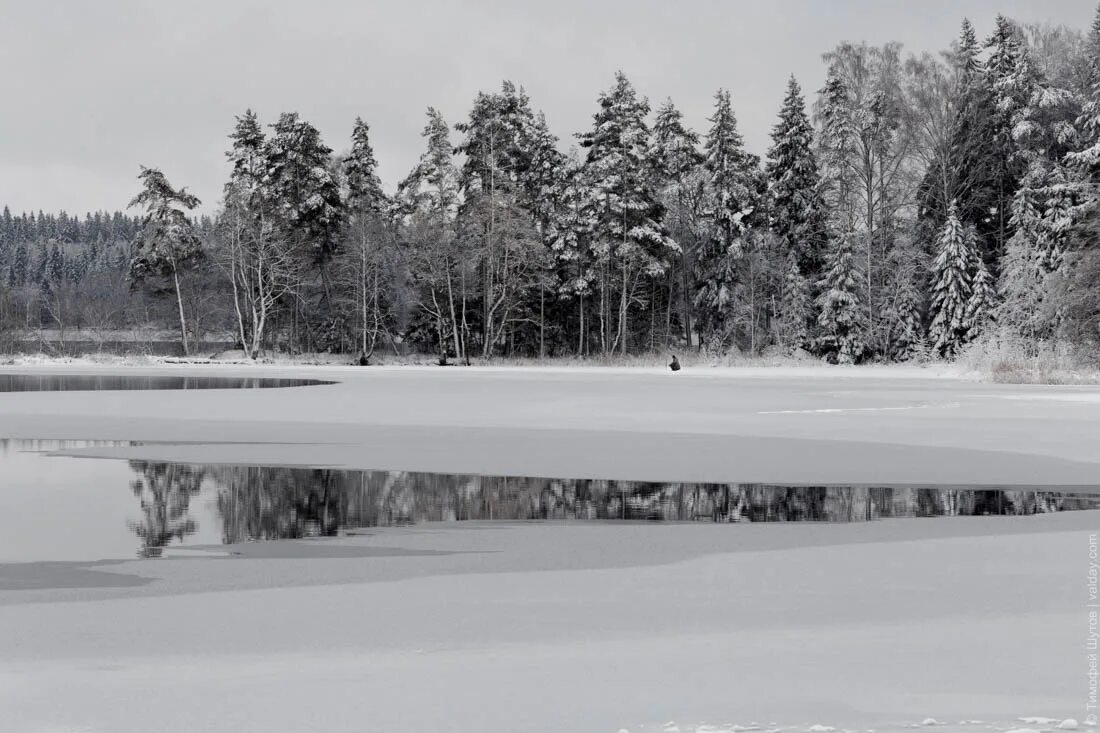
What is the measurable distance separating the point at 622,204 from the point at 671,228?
6840mm

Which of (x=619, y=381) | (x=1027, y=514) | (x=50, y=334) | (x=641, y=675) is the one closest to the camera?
(x=641, y=675)

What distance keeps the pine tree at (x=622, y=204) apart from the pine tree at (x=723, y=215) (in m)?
2.58

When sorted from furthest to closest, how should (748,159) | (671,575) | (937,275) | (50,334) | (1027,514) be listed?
(50,334)
(748,159)
(937,275)
(1027,514)
(671,575)

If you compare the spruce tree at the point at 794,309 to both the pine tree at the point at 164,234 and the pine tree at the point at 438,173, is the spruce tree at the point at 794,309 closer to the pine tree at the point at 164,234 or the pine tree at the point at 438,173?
the pine tree at the point at 438,173

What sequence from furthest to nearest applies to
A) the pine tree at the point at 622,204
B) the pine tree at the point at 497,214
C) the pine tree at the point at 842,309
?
the pine tree at the point at 622,204 < the pine tree at the point at 497,214 < the pine tree at the point at 842,309

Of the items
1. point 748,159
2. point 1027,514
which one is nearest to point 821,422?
point 1027,514

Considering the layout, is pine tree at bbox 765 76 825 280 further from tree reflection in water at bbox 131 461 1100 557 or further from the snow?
tree reflection in water at bbox 131 461 1100 557

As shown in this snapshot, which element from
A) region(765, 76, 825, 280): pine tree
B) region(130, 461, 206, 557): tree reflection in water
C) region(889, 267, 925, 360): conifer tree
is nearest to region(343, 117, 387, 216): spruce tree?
region(765, 76, 825, 280): pine tree

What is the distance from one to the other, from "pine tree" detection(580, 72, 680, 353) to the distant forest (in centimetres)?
16

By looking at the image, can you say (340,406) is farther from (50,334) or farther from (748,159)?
(50,334)

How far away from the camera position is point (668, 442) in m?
17.4

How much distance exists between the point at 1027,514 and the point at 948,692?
6.39 m

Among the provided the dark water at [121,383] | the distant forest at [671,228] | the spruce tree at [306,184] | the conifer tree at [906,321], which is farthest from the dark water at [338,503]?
the spruce tree at [306,184]

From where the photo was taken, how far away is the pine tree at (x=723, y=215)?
63219mm
